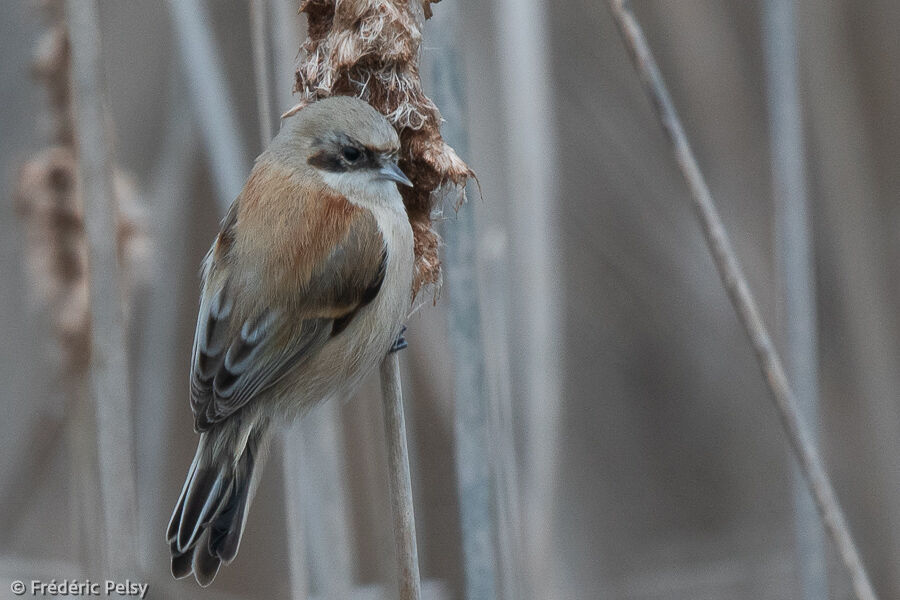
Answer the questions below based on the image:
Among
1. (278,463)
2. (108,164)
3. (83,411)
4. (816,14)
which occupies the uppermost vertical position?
(816,14)

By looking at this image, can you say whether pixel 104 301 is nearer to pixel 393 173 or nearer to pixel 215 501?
pixel 215 501

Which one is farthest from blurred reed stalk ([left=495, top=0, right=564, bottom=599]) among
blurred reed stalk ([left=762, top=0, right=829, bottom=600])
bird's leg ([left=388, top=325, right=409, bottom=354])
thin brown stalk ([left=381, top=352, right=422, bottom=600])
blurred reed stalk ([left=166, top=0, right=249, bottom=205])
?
thin brown stalk ([left=381, top=352, right=422, bottom=600])

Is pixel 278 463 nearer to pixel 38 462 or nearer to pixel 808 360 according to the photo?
pixel 38 462

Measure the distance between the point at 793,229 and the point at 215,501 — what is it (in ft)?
5.20

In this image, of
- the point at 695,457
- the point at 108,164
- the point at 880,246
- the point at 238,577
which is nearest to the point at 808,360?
the point at 880,246

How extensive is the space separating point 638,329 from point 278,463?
5.20ft

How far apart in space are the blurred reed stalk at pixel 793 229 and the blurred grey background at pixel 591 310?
62cm

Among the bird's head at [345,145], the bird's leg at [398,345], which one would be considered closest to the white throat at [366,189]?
the bird's head at [345,145]

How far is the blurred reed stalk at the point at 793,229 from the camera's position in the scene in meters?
2.49

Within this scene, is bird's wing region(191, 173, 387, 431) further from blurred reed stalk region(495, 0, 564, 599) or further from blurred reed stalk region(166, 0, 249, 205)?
blurred reed stalk region(495, 0, 564, 599)

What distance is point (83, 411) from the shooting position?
2.46 metres

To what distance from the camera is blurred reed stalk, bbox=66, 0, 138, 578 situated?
77.9 inches

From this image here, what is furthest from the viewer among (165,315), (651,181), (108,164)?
(651,181)

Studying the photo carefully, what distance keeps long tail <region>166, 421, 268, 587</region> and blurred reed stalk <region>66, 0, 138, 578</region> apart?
0.47 feet
